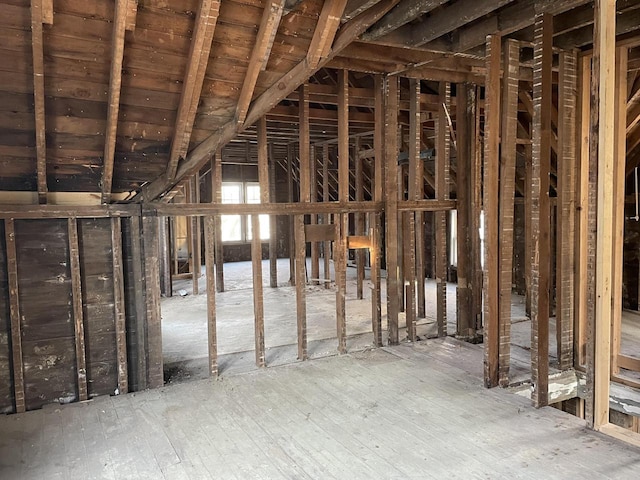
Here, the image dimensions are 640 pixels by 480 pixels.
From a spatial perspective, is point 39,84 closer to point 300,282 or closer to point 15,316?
point 15,316

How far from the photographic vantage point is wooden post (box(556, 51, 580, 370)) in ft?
13.2

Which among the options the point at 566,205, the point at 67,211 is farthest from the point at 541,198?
the point at 67,211

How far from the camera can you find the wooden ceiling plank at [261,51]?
2.64 metres

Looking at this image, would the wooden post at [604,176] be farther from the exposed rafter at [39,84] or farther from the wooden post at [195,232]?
the wooden post at [195,232]

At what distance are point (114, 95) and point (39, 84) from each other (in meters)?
0.39

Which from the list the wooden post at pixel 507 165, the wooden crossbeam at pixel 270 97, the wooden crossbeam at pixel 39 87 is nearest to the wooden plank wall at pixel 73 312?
the wooden crossbeam at pixel 39 87

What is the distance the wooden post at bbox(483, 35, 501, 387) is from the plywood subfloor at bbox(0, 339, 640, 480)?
1.27 ft

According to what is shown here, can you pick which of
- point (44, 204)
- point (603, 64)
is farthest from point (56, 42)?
point (603, 64)

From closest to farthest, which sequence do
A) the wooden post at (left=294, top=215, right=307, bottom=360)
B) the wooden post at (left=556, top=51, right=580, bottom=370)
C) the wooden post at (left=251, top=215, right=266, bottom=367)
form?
the wooden post at (left=556, top=51, right=580, bottom=370), the wooden post at (left=251, top=215, right=266, bottom=367), the wooden post at (left=294, top=215, right=307, bottom=360)

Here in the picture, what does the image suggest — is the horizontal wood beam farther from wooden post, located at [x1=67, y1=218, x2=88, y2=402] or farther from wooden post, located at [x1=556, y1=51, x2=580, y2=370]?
wooden post, located at [x1=556, y1=51, x2=580, y2=370]

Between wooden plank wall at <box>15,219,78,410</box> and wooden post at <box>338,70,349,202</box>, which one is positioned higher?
wooden post at <box>338,70,349,202</box>

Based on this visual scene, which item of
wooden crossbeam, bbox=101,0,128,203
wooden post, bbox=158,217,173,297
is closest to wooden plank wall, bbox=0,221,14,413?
wooden crossbeam, bbox=101,0,128,203

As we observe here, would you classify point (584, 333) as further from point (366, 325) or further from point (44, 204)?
point (44, 204)

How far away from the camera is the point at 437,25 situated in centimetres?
379
